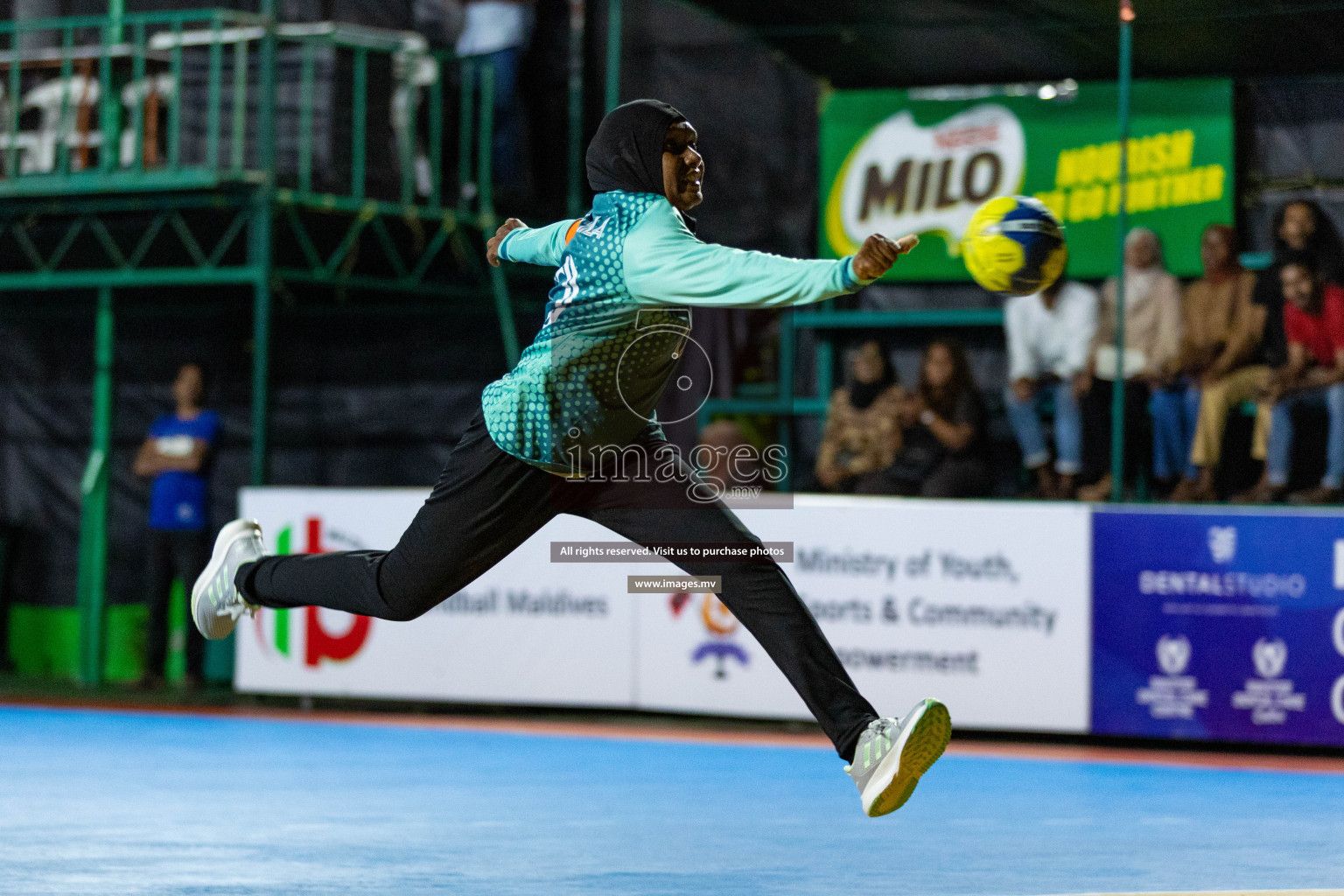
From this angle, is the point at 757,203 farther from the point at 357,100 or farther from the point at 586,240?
the point at 586,240

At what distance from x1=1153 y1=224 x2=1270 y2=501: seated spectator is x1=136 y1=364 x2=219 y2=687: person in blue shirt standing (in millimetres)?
6606

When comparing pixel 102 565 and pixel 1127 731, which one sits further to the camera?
pixel 102 565

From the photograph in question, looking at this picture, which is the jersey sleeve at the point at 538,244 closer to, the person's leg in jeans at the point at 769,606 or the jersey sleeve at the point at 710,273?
the jersey sleeve at the point at 710,273

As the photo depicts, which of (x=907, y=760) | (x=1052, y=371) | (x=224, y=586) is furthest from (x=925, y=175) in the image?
(x=907, y=760)

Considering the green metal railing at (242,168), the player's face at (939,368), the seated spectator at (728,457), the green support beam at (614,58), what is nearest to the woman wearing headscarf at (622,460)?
the seated spectator at (728,457)

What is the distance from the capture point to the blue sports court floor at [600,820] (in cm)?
620

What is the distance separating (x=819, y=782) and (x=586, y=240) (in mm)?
3942

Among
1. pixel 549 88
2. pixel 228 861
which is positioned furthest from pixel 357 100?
pixel 228 861

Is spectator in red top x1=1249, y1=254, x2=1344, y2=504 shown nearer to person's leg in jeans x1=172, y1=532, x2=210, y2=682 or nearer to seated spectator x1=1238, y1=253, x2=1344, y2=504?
seated spectator x1=1238, y1=253, x2=1344, y2=504

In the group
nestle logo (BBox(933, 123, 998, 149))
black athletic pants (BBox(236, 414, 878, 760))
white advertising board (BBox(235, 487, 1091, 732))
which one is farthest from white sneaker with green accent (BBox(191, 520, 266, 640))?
nestle logo (BBox(933, 123, 998, 149))

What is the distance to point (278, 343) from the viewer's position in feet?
53.0

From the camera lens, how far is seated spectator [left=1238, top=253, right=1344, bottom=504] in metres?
11.5

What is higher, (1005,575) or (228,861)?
(1005,575)

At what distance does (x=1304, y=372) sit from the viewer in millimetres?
11633
